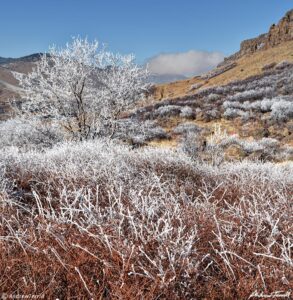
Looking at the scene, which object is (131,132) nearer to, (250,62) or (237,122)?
(237,122)

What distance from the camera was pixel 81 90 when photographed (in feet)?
43.5

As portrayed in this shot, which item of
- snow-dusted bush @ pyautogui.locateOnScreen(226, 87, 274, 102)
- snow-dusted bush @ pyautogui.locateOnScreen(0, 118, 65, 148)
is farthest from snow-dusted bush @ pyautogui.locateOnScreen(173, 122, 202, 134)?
snow-dusted bush @ pyautogui.locateOnScreen(226, 87, 274, 102)

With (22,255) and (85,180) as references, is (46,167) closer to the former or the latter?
(85,180)

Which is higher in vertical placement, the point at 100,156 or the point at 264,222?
the point at 100,156

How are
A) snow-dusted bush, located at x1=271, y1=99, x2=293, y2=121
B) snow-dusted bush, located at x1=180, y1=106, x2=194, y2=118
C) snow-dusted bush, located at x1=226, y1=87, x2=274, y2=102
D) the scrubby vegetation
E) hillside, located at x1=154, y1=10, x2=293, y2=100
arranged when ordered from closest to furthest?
the scrubby vegetation, snow-dusted bush, located at x1=271, y1=99, x2=293, y2=121, snow-dusted bush, located at x1=180, y1=106, x2=194, y2=118, snow-dusted bush, located at x1=226, y1=87, x2=274, y2=102, hillside, located at x1=154, y1=10, x2=293, y2=100

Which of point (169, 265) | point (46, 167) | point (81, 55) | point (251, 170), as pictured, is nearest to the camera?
point (169, 265)

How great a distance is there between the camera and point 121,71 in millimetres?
14773

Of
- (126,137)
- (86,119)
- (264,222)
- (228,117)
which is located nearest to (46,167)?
(264,222)

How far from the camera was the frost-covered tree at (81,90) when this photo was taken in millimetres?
13114

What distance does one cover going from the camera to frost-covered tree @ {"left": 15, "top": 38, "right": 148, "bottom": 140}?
43.0ft

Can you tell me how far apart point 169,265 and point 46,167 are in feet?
15.3

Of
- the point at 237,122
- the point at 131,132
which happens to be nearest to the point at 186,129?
the point at 237,122

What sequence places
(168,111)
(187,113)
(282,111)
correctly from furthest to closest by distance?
(168,111) → (187,113) → (282,111)

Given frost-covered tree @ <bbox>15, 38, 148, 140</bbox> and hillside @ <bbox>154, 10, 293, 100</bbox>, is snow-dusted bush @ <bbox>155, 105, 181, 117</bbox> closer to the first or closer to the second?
frost-covered tree @ <bbox>15, 38, 148, 140</bbox>
